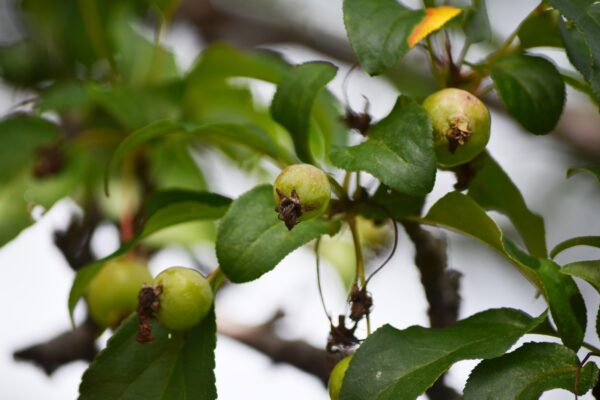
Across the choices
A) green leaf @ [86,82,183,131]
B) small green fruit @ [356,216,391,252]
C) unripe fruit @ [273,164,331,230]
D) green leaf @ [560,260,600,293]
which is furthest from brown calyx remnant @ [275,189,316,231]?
green leaf @ [86,82,183,131]

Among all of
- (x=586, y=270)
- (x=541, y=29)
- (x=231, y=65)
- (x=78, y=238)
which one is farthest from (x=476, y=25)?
(x=78, y=238)

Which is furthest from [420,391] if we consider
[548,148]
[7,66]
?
[548,148]

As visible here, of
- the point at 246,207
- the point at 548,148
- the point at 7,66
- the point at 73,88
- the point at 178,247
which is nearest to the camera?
the point at 246,207

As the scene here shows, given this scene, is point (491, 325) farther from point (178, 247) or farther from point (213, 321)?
point (178, 247)

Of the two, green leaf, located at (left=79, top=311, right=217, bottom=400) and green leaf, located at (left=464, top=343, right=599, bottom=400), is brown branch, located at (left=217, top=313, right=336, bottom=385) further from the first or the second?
green leaf, located at (left=464, top=343, right=599, bottom=400)

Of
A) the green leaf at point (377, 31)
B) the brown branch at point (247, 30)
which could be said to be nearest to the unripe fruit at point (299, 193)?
the green leaf at point (377, 31)

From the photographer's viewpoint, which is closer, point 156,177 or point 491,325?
point 491,325

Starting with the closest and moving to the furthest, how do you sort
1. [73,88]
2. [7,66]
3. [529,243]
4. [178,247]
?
[529,243] < [73,88] < [178,247] < [7,66]
